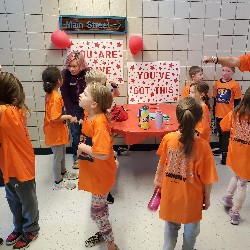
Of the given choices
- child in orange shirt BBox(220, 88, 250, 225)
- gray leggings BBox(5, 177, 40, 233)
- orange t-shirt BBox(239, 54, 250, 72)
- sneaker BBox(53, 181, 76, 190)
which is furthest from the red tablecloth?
gray leggings BBox(5, 177, 40, 233)

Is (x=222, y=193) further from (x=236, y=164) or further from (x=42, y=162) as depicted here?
(x=42, y=162)

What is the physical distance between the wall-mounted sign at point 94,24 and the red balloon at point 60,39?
137 mm

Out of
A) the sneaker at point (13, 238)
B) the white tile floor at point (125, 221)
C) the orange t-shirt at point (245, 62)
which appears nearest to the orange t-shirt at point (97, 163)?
the white tile floor at point (125, 221)

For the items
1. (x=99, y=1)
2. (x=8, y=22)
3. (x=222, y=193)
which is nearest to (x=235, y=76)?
(x=222, y=193)

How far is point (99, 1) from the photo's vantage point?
12.6ft

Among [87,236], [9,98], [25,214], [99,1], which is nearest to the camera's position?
[9,98]

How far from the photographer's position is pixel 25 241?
2510 mm

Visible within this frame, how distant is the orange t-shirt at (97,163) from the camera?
202 cm

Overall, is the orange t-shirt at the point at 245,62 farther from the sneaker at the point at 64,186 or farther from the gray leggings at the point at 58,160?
the sneaker at the point at 64,186

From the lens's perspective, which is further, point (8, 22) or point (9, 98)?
point (8, 22)

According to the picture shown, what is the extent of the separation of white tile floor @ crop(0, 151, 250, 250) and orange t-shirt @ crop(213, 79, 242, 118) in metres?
0.88

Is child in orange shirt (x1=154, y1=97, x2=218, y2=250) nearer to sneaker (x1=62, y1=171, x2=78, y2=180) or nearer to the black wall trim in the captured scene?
sneaker (x1=62, y1=171, x2=78, y2=180)

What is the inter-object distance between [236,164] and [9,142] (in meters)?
1.89

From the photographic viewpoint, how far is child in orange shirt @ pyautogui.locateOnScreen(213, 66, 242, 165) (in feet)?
13.1
